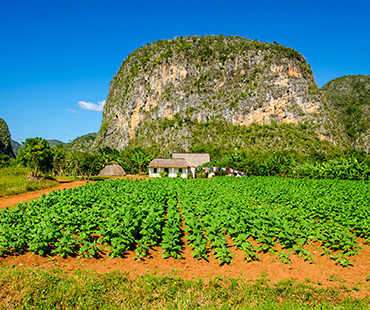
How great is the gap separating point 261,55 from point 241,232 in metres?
115

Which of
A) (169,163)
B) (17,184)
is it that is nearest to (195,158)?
(169,163)

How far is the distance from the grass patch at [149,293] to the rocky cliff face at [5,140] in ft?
422

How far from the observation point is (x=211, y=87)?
11212 cm

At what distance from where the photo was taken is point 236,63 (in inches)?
4390

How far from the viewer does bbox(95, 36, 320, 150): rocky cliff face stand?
97.8 m

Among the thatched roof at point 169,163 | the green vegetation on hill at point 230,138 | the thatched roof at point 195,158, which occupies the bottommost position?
the thatched roof at point 169,163

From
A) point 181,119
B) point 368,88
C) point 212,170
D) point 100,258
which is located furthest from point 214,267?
point 368,88

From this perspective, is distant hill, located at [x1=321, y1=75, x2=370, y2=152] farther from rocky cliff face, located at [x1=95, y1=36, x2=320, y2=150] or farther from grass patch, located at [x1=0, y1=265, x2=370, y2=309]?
grass patch, located at [x1=0, y1=265, x2=370, y2=309]

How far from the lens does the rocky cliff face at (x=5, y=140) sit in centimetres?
11005

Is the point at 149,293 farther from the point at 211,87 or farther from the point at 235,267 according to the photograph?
the point at 211,87

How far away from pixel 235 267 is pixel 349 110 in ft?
502

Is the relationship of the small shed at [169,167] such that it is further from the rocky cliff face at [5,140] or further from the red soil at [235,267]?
the rocky cliff face at [5,140]

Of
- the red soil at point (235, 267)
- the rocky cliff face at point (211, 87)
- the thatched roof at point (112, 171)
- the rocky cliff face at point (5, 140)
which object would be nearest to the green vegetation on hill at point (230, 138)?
the rocky cliff face at point (211, 87)

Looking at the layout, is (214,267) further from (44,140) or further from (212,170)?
(212,170)
